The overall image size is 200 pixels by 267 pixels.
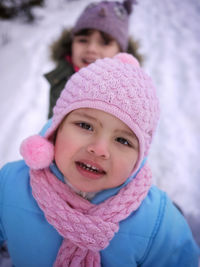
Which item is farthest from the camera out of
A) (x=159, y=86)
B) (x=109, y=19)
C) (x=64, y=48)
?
(x=159, y=86)

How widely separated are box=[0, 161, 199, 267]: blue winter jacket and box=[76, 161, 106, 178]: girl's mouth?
13 cm

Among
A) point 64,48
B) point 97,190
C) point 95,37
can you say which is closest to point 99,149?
point 97,190

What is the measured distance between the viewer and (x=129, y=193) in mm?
887

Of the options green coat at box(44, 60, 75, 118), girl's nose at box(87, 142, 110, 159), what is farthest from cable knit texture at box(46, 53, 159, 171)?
green coat at box(44, 60, 75, 118)

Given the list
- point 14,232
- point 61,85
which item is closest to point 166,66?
point 61,85

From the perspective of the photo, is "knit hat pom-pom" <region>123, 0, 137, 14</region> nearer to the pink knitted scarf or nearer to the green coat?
the green coat

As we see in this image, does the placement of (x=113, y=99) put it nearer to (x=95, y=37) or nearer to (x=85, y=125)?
(x=85, y=125)

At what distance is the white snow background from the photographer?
1.91 metres

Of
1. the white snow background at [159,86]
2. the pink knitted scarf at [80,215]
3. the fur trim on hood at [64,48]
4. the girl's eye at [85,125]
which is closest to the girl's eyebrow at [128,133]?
the girl's eye at [85,125]

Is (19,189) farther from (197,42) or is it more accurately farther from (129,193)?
(197,42)

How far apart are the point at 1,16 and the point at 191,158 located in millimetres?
4517

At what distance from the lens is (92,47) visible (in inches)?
72.6

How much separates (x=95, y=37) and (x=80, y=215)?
1637 millimetres

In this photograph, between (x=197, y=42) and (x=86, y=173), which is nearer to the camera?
(x=86, y=173)
